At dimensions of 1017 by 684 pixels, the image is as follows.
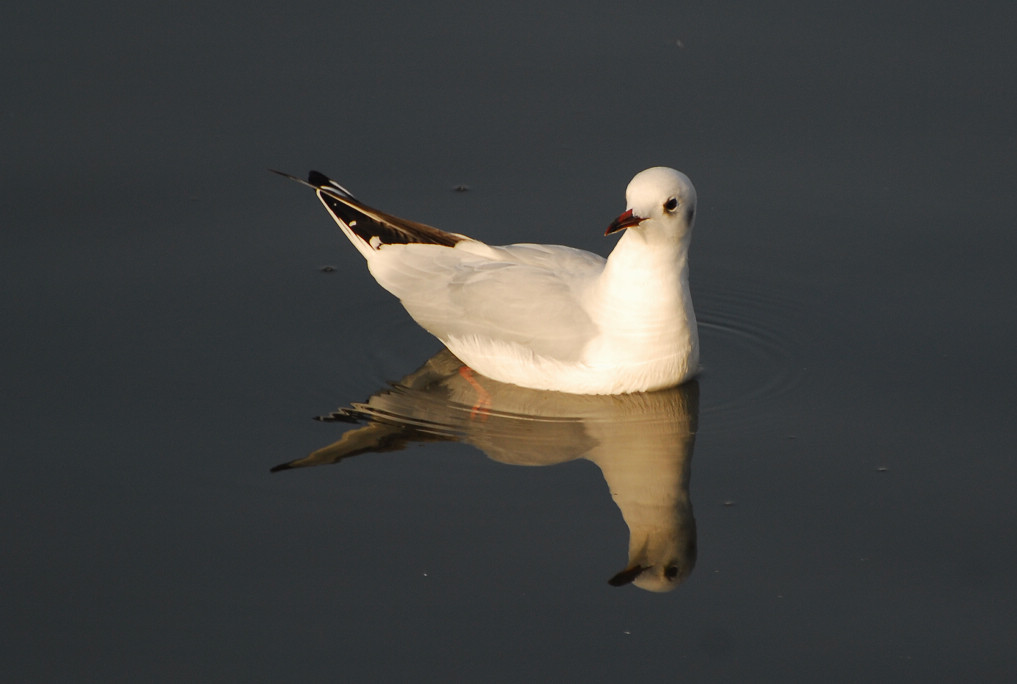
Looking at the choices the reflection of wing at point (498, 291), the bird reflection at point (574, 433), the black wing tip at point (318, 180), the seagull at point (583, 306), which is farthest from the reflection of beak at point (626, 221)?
the black wing tip at point (318, 180)

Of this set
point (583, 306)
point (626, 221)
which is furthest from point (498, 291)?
point (626, 221)

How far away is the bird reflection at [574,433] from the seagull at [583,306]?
0.12 metres

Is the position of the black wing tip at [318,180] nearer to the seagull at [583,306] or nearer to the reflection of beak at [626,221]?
the seagull at [583,306]

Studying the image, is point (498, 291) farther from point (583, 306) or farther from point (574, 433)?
point (574, 433)

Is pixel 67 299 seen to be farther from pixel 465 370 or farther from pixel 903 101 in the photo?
pixel 903 101

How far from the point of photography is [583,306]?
20.8 feet

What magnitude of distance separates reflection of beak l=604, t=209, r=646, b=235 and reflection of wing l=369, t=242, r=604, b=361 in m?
0.50

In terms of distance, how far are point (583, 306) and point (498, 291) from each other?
0.37 metres

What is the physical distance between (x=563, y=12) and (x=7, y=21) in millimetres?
3261

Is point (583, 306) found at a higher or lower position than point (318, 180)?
lower

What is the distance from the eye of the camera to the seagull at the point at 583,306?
618 centimetres

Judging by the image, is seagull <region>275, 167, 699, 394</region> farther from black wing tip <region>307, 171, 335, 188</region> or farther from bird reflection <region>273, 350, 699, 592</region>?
black wing tip <region>307, 171, 335, 188</region>

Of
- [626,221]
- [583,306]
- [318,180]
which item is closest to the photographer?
[626,221]

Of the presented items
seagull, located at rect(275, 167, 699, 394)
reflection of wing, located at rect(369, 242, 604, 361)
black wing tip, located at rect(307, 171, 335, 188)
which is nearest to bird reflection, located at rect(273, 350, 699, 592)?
seagull, located at rect(275, 167, 699, 394)
